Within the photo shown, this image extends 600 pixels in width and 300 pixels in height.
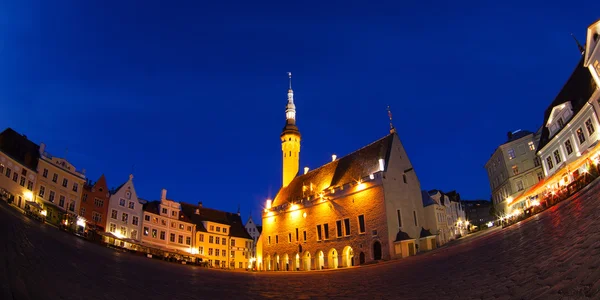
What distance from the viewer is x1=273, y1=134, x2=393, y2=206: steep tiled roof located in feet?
→ 149

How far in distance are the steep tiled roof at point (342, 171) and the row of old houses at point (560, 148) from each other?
15.9m

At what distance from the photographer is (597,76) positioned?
100ft

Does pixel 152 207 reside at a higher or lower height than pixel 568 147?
higher

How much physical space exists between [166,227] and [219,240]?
39.2 ft

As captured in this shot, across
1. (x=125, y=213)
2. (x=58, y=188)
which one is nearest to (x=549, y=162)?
(x=125, y=213)

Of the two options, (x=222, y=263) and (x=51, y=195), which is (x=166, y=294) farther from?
(x=222, y=263)

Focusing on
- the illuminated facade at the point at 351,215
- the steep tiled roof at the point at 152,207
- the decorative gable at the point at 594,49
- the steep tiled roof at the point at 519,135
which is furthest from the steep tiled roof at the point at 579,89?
the steep tiled roof at the point at 152,207

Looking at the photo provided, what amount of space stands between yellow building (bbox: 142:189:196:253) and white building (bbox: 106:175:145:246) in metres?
1.50

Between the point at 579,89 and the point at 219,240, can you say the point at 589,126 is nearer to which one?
the point at 579,89

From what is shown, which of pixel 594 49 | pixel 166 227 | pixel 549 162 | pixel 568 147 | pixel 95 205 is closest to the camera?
pixel 594 49

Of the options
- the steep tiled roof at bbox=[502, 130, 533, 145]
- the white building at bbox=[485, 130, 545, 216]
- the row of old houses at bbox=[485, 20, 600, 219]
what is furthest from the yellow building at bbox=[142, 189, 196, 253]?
the steep tiled roof at bbox=[502, 130, 533, 145]

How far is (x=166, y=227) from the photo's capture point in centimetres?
5625

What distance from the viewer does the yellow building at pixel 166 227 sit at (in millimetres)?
53203

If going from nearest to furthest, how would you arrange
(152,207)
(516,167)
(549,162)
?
(549,162) → (516,167) → (152,207)
